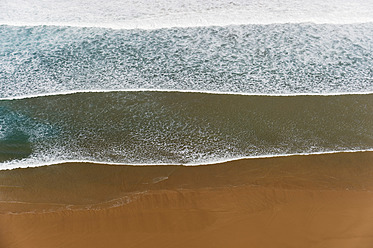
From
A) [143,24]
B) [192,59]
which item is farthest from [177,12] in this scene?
[192,59]

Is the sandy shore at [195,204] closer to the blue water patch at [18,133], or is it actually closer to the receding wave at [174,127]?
the receding wave at [174,127]

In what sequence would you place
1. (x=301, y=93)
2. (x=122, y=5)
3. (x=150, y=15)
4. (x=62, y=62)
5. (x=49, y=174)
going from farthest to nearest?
(x=122, y=5) < (x=150, y=15) < (x=62, y=62) < (x=301, y=93) < (x=49, y=174)

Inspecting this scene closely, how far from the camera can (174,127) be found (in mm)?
5562

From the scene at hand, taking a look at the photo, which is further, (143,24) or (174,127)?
(143,24)

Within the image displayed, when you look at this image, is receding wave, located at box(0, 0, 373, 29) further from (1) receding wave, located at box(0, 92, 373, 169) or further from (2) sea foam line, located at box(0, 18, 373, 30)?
(1) receding wave, located at box(0, 92, 373, 169)

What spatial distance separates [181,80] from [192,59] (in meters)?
0.81

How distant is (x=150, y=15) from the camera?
29.5 ft

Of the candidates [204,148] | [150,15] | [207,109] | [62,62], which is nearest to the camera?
[204,148]

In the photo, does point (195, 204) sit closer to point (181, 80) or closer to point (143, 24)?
point (181, 80)

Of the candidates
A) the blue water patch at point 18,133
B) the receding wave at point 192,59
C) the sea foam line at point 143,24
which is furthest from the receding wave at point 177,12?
the blue water patch at point 18,133

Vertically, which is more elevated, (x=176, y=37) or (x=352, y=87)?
(x=176, y=37)

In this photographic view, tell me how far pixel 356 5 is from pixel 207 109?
654 centimetres

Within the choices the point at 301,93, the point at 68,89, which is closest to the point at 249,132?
the point at 301,93

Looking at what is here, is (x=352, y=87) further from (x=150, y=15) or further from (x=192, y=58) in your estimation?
(x=150, y=15)
